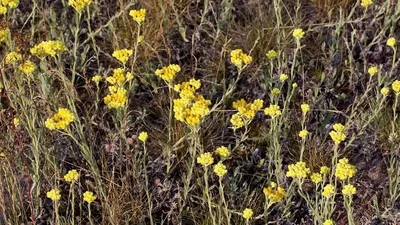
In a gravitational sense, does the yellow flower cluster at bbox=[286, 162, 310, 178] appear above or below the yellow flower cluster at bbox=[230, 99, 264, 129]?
below

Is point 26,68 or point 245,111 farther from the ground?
point 26,68

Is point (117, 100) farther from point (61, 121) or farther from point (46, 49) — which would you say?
point (46, 49)

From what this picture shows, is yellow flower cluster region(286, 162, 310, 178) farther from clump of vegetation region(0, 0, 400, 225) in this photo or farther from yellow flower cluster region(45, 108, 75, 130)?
yellow flower cluster region(45, 108, 75, 130)

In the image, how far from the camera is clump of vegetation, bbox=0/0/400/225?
2250 millimetres

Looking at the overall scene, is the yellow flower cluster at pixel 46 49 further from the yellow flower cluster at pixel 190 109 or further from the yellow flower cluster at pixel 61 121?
the yellow flower cluster at pixel 190 109

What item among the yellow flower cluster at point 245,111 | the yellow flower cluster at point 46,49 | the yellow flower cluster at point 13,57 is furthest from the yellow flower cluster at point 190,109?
the yellow flower cluster at point 13,57

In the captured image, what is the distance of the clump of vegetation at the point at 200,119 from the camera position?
88.6 inches

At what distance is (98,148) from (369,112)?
1.13 meters

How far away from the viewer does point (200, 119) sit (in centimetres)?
212

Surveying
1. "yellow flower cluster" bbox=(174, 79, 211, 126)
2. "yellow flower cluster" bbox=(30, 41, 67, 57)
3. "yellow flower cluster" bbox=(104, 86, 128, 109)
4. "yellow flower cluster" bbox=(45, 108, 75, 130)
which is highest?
"yellow flower cluster" bbox=(30, 41, 67, 57)

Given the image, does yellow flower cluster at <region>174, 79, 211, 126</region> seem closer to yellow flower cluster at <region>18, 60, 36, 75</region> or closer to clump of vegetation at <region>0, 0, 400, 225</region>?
clump of vegetation at <region>0, 0, 400, 225</region>

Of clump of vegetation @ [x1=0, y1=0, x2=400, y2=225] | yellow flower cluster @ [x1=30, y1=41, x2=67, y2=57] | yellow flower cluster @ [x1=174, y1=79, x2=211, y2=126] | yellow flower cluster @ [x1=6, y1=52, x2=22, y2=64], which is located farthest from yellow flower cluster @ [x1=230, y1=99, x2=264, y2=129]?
yellow flower cluster @ [x1=6, y1=52, x2=22, y2=64]

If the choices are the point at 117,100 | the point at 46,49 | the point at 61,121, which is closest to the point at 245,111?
the point at 117,100

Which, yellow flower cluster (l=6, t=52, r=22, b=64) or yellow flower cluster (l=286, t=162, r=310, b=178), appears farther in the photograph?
yellow flower cluster (l=6, t=52, r=22, b=64)
